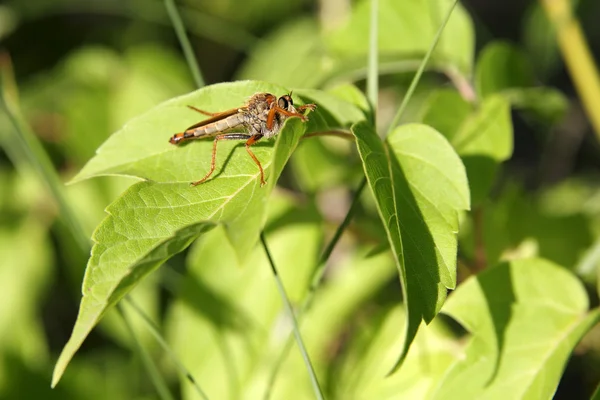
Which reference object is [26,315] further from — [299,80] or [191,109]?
[191,109]

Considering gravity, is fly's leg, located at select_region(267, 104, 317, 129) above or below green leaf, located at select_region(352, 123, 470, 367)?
above

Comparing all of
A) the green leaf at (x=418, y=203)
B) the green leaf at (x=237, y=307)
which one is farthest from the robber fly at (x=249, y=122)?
the green leaf at (x=237, y=307)

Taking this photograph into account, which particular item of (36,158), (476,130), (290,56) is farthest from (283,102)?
(290,56)

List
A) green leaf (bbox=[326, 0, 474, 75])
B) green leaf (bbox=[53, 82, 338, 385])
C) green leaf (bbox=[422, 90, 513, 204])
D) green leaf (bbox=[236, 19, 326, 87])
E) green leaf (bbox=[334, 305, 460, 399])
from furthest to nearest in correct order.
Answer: green leaf (bbox=[236, 19, 326, 87]) < green leaf (bbox=[326, 0, 474, 75]) < green leaf (bbox=[334, 305, 460, 399]) < green leaf (bbox=[422, 90, 513, 204]) < green leaf (bbox=[53, 82, 338, 385])

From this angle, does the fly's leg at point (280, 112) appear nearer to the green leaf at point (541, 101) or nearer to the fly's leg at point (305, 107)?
the fly's leg at point (305, 107)

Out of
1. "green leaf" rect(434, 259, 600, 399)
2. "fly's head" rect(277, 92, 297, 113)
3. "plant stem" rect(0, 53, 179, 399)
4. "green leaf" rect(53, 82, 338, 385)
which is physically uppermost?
"fly's head" rect(277, 92, 297, 113)

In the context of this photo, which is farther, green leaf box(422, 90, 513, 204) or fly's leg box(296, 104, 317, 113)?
green leaf box(422, 90, 513, 204)

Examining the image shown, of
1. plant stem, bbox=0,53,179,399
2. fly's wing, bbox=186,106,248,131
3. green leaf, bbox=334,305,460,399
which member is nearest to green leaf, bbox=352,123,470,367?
fly's wing, bbox=186,106,248,131

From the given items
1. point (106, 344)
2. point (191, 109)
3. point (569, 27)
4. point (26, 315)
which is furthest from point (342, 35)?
point (106, 344)

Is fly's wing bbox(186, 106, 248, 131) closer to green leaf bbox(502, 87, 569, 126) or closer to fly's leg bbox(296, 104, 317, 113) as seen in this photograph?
fly's leg bbox(296, 104, 317, 113)
